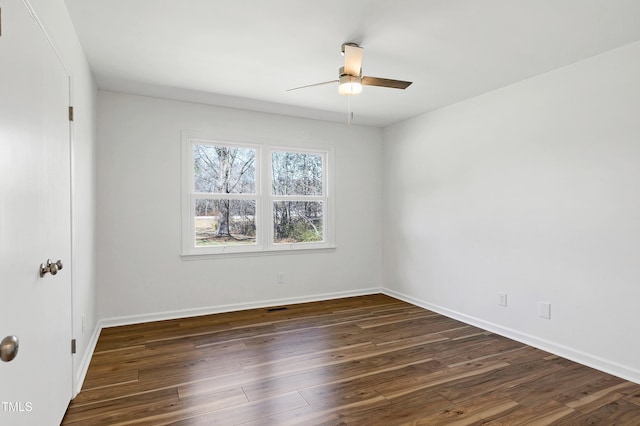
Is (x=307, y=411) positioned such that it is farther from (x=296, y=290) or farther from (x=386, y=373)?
(x=296, y=290)

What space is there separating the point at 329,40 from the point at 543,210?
234 cm

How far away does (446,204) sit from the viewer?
418 centimetres

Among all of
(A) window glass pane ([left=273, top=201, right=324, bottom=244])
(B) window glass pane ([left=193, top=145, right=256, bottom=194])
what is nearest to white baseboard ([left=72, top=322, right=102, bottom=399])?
(B) window glass pane ([left=193, top=145, right=256, bottom=194])

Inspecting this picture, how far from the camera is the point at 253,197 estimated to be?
4477mm

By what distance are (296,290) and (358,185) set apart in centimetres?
171

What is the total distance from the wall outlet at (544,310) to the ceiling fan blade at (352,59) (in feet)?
8.35

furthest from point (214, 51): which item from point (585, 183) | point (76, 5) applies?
point (585, 183)

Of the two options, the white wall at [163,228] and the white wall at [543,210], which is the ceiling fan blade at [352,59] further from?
the white wall at [163,228]

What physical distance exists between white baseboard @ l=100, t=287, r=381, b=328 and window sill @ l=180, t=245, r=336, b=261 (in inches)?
22.9

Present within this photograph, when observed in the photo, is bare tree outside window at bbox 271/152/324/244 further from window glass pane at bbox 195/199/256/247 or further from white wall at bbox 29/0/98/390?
white wall at bbox 29/0/98/390

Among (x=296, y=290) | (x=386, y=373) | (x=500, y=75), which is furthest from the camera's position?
(x=296, y=290)

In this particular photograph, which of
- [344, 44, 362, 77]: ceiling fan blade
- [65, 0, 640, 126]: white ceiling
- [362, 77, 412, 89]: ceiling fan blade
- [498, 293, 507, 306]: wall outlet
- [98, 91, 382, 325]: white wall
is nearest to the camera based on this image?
[65, 0, 640, 126]: white ceiling

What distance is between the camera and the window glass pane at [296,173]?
4.67 metres

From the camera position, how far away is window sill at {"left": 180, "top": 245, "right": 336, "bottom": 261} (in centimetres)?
409
